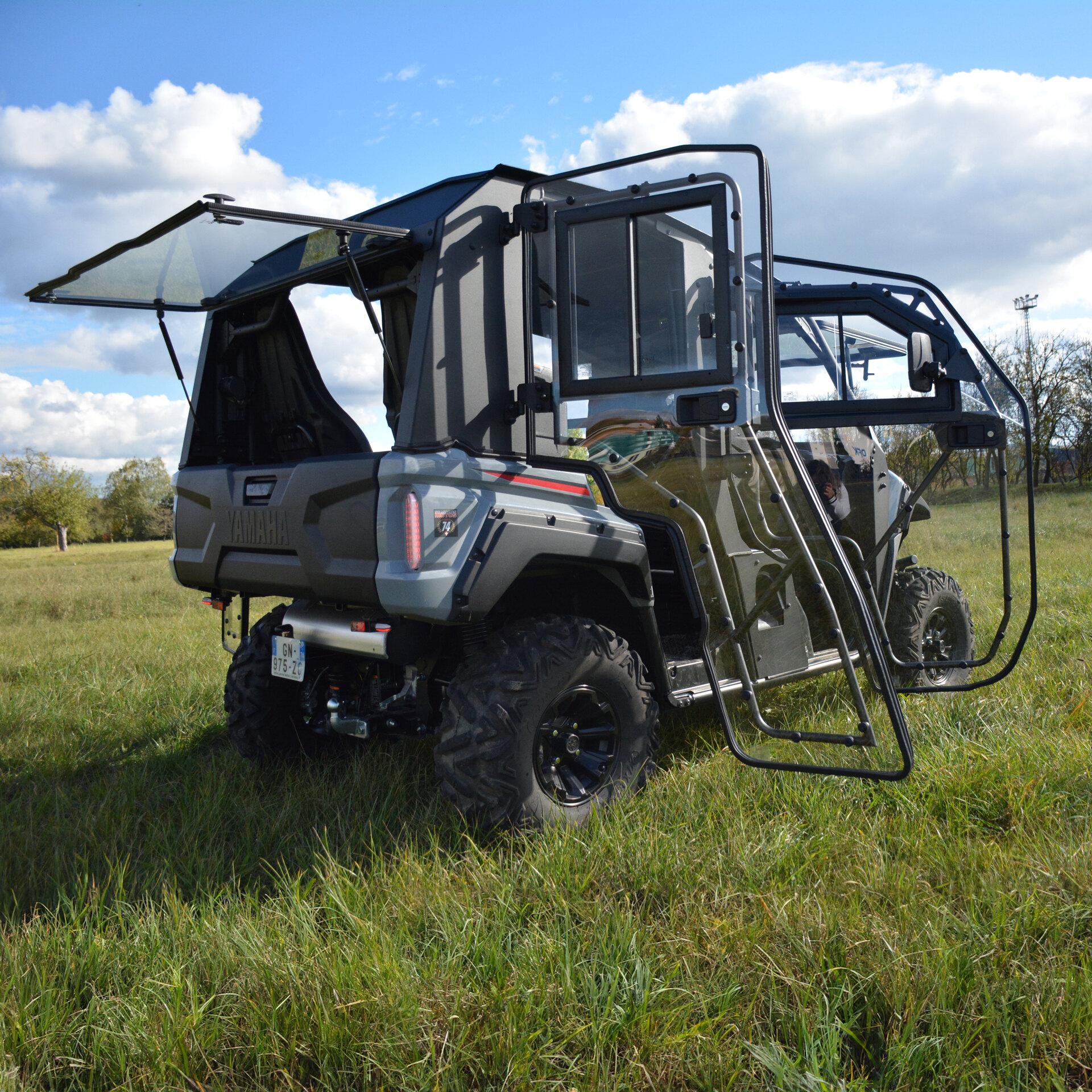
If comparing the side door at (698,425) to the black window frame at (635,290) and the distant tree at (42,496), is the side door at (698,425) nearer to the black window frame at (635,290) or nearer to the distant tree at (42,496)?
the black window frame at (635,290)

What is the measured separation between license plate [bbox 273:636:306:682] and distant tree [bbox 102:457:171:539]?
7742cm

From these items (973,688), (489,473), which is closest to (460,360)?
(489,473)

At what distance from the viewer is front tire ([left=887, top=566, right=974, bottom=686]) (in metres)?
5.13

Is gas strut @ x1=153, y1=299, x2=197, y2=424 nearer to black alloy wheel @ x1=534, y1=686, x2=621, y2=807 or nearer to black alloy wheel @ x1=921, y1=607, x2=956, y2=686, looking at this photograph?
black alloy wheel @ x1=534, y1=686, x2=621, y2=807

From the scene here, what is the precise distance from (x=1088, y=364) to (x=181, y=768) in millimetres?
39022

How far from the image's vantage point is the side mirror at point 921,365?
372cm

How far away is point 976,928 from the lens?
2367mm

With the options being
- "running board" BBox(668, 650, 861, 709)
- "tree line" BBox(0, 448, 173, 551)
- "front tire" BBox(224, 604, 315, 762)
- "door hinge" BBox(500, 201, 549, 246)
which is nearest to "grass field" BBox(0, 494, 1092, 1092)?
"front tire" BBox(224, 604, 315, 762)

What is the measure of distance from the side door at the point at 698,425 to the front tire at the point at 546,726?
360mm

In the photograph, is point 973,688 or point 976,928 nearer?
point 976,928

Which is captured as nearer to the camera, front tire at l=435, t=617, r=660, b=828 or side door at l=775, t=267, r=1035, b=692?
front tire at l=435, t=617, r=660, b=828

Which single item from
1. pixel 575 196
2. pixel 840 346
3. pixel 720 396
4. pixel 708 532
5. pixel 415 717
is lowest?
pixel 415 717

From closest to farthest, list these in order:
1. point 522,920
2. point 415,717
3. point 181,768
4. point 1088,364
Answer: point 522,920
point 415,717
point 181,768
point 1088,364

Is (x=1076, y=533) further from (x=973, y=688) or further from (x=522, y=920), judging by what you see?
(x=522, y=920)
